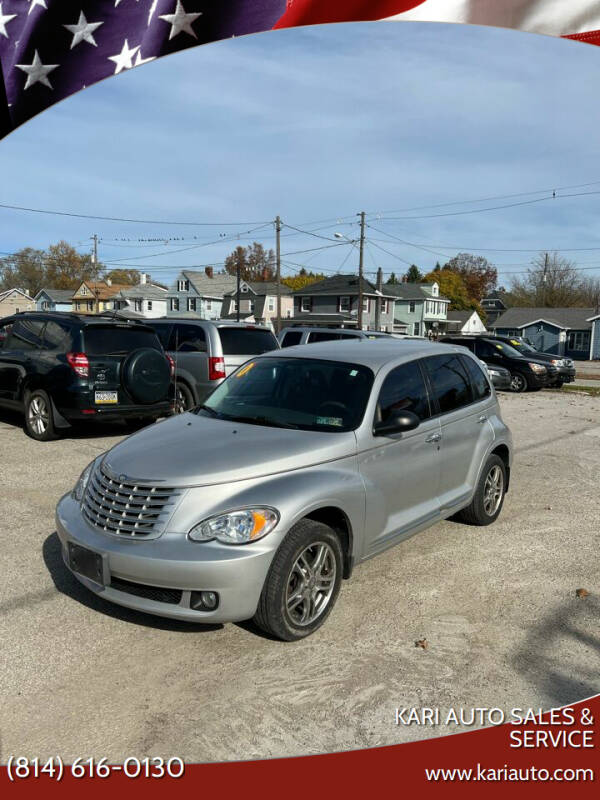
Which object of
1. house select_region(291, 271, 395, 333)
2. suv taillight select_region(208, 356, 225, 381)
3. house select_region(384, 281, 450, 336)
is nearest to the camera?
suv taillight select_region(208, 356, 225, 381)

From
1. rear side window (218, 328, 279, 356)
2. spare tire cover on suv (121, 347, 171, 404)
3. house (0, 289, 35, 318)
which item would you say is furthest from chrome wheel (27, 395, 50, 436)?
house (0, 289, 35, 318)

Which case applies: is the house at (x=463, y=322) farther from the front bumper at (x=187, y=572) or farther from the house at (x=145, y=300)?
the front bumper at (x=187, y=572)

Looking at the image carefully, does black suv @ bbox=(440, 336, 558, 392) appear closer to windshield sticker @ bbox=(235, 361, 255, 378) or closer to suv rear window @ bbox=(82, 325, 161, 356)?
suv rear window @ bbox=(82, 325, 161, 356)

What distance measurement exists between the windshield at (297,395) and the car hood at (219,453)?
16cm

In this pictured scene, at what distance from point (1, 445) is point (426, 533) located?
6.09 metres

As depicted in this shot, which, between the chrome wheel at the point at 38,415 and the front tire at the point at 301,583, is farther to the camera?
the chrome wheel at the point at 38,415

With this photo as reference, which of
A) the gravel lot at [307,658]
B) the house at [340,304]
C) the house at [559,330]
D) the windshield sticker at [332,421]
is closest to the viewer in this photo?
the gravel lot at [307,658]

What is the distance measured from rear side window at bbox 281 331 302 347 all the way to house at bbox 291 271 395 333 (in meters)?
47.5

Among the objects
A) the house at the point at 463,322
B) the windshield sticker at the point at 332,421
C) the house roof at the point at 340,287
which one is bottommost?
the windshield sticker at the point at 332,421

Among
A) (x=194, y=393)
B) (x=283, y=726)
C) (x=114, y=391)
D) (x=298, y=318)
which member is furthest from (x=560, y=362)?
(x=298, y=318)

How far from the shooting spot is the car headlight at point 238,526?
3430 millimetres

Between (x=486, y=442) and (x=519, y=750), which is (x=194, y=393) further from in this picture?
(x=519, y=750)

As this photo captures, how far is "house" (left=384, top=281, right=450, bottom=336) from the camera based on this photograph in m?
73.9

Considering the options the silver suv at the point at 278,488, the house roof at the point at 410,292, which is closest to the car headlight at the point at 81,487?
the silver suv at the point at 278,488
